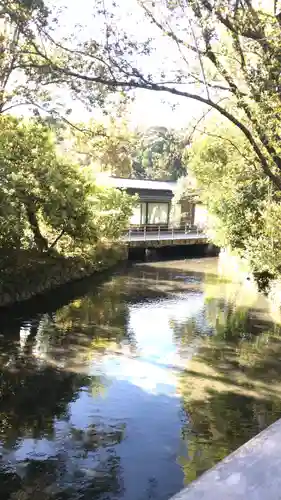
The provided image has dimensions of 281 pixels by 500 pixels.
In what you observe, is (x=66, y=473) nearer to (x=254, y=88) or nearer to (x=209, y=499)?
(x=209, y=499)

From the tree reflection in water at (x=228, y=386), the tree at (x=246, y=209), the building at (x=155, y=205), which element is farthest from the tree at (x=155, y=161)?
the tree reflection in water at (x=228, y=386)

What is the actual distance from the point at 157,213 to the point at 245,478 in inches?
1482

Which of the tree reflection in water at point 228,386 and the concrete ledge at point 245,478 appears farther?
the tree reflection in water at point 228,386

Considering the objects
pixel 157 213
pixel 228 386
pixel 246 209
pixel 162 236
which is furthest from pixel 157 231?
pixel 228 386

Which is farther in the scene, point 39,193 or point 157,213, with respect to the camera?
point 157,213

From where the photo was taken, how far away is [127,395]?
10484mm

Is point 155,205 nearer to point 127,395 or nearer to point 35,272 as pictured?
point 35,272

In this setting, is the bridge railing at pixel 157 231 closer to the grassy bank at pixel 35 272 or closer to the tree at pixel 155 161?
the grassy bank at pixel 35 272

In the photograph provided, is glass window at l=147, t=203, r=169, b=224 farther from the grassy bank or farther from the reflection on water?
the reflection on water

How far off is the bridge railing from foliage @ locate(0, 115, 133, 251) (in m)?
10.7

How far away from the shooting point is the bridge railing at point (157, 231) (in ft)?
117

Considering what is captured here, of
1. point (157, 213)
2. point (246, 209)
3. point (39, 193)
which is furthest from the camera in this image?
point (157, 213)

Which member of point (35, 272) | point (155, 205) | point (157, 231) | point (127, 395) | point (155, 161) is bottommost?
point (127, 395)

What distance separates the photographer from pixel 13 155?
19.1 metres
